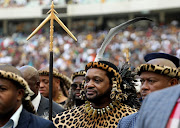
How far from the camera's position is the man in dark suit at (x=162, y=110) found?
1.83m

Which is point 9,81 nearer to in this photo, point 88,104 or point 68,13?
point 88,104

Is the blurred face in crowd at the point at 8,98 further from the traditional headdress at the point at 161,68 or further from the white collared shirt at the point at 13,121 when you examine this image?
the traditional headdress at the point at 161,68

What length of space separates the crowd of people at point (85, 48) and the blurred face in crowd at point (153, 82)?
48.6 ft

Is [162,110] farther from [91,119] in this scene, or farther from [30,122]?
[91,119]

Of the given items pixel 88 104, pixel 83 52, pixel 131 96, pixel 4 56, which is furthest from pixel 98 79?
pixel 4 56

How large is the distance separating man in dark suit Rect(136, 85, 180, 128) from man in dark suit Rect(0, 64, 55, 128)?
1399 millimetres

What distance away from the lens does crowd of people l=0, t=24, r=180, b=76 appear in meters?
20.2

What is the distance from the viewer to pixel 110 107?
442 cm

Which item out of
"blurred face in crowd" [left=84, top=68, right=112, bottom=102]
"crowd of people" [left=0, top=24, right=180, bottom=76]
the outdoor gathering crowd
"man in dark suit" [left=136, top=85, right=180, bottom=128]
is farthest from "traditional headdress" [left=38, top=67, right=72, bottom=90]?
"crowd of people" [left=0, top=24, right=180, bottom=76]

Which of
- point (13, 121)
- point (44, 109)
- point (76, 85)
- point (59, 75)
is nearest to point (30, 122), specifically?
point (13, 121)

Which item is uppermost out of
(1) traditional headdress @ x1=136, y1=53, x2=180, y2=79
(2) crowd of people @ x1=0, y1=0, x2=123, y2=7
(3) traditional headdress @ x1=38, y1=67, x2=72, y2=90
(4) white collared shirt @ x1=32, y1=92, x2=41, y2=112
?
(2) crowd of people @ x1=0, y1=0, x2=123, y2=7

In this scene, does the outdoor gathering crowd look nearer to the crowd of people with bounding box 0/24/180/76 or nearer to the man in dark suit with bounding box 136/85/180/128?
the man in dark suit with bounding box 136/85/180/128

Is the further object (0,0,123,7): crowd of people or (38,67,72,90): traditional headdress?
(0,0,123,7): crowd of people

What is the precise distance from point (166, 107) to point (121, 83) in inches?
115
